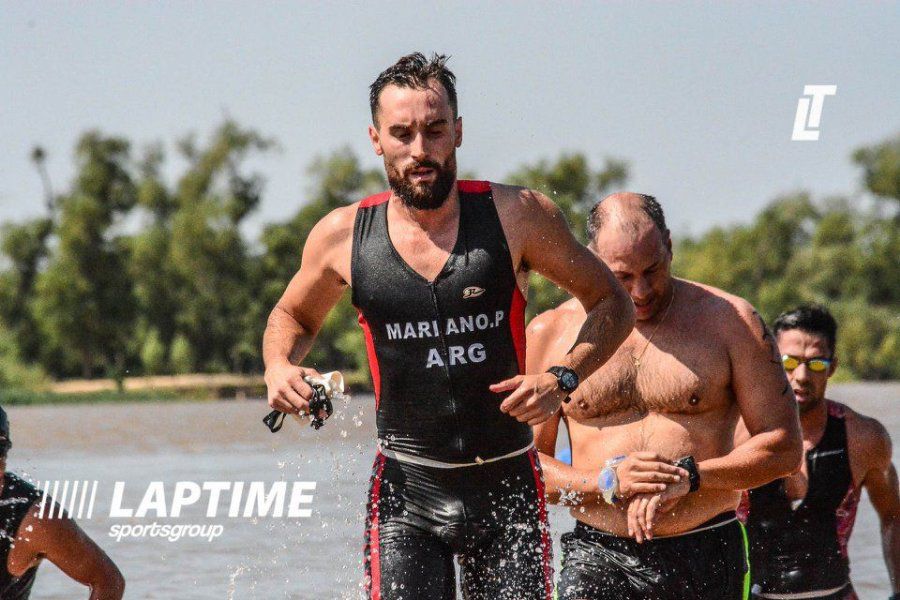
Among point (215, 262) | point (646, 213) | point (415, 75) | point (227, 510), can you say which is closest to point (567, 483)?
point (646, 213)

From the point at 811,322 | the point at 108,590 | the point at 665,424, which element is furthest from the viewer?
the point at 811,322

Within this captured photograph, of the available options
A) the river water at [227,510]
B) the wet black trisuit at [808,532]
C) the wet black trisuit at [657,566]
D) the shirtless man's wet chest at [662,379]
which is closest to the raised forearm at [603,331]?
the shirtless man's wet chest at [662,379]

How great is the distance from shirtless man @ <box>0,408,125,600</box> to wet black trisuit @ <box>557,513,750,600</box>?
145 cm

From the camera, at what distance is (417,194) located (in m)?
4.08

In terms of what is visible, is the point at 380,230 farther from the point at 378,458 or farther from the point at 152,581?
the point at 152,581

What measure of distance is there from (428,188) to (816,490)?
2691 millimetres

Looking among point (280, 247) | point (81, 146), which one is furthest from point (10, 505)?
point (81, 146)

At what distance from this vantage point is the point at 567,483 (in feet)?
14.9

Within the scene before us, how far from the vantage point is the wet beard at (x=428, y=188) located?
4.07m

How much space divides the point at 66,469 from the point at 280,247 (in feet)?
144

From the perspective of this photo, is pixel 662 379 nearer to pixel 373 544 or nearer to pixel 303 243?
pixel 373 544

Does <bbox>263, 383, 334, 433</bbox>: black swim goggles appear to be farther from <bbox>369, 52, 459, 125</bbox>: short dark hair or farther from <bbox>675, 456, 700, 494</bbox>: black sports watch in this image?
<bbox>675, 456, 700, 494</bbox>: black sports watch

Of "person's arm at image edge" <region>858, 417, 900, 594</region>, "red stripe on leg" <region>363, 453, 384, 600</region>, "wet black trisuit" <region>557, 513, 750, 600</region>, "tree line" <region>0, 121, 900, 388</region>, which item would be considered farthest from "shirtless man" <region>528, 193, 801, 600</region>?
"tree line" <region>0, 121, 900, 388</region>

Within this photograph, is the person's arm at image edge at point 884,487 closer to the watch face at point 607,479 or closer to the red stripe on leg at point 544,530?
the watch face at point 607,479
